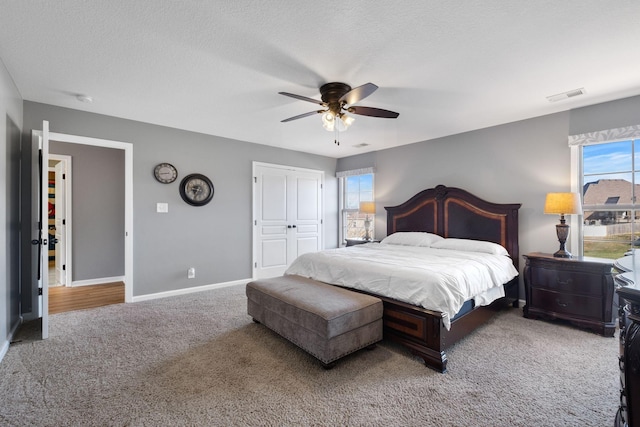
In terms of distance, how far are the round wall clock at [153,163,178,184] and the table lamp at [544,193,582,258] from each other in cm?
479

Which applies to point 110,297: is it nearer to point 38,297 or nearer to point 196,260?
point 38,297

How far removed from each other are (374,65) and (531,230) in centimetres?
299

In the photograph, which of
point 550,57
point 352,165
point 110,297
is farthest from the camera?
point 352,165

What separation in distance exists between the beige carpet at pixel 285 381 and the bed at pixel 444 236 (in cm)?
15

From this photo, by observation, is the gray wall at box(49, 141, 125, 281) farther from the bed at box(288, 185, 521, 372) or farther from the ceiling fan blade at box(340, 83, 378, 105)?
the ceiling fan blade at box(340, 83, 378, 105)

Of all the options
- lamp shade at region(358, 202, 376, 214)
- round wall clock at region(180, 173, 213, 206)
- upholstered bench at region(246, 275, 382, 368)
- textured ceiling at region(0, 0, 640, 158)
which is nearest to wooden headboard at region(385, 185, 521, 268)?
lamp shade at region(358, 202, 376, 214)

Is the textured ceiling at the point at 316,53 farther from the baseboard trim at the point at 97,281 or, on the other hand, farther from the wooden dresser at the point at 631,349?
the baseboard trim at the point at 97,281

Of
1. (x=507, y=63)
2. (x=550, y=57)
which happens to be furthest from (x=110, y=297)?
(x=550, y=57)

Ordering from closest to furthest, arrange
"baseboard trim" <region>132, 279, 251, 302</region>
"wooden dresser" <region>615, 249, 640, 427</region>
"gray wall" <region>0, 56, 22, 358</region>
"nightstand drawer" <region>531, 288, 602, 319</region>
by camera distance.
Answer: "wooden dresser" <region>615, 249, 640, 427</region> < "gray wall" <region>0, 56, 22, 358</region> < "nightstand drawer" <region>531, 288, 602, 319</region> < "baseboard trim" <region>132, 279, 251, 302</region>

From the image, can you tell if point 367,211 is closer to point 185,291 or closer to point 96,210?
point 185,291

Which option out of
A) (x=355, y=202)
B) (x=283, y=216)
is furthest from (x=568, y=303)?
(x=283, y=216)

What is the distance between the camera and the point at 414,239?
4309 millimetres

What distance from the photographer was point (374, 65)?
2.46 metres

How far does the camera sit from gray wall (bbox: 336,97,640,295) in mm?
3387
